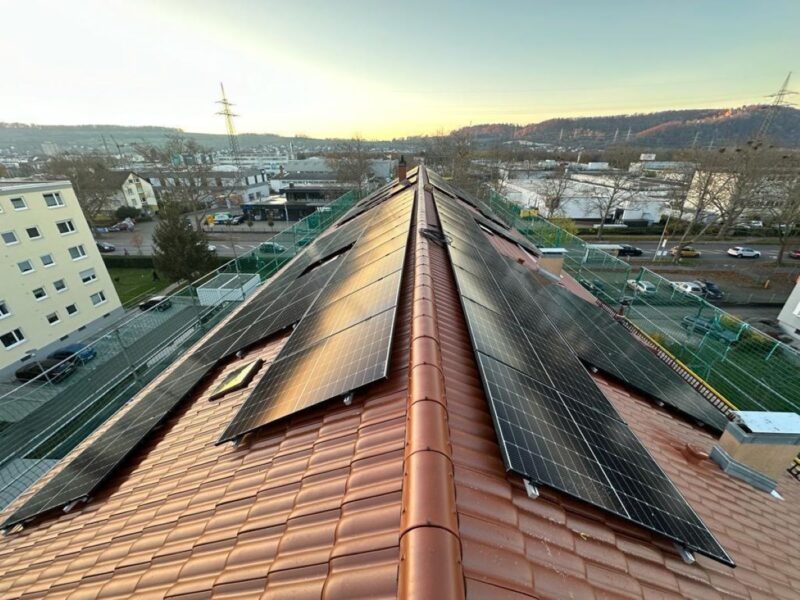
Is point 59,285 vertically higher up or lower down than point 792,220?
lower down

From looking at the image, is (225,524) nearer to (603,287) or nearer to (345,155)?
(603,287)

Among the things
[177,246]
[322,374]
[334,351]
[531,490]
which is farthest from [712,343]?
[177,246]

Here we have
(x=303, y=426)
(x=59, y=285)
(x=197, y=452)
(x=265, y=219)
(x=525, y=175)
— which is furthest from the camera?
(x=525, y=175)

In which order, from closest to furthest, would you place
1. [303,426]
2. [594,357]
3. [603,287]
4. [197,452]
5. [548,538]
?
[548,538]
[303,426]
[197,452]
[594,357]
[603,287]

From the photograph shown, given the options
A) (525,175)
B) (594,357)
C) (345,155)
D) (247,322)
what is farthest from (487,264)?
(525,175)

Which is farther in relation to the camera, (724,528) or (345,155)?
(345,155)

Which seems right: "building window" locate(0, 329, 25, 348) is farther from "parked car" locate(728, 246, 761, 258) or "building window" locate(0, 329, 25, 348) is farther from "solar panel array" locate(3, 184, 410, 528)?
"parked car" locate(728, 246, 761, 258)

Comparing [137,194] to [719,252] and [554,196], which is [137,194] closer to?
[554,196]

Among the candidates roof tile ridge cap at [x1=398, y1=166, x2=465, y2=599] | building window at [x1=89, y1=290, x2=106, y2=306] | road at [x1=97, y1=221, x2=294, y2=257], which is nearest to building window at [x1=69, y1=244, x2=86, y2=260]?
building window at [x1=89, y1=290, x2=106, y2=306]

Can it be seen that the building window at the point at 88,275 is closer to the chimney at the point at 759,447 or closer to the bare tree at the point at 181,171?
the bare tree at the point at 181,171
